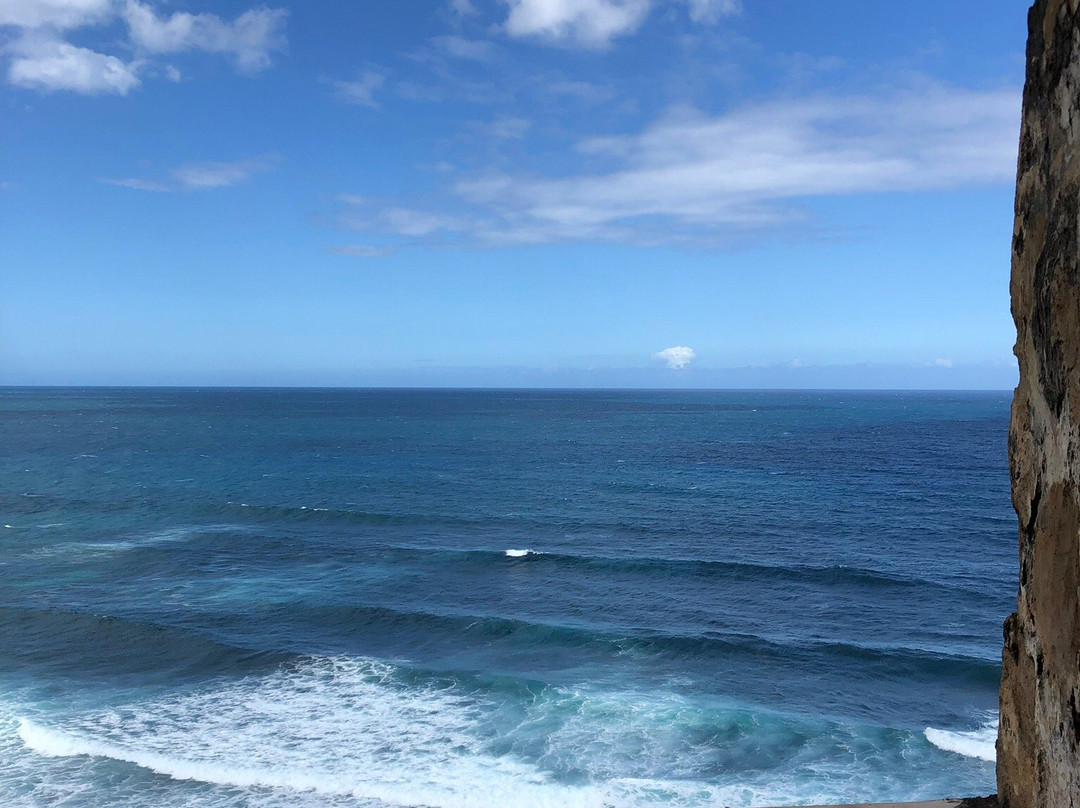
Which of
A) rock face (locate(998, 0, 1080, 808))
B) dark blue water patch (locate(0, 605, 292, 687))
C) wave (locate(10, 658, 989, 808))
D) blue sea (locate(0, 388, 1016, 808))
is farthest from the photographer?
dark blue water patch (locate(0, 605, 292, 687))

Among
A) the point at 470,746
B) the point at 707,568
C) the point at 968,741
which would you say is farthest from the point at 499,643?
the point at 968,741

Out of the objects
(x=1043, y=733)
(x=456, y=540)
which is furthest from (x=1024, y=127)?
(x=456, y=540)

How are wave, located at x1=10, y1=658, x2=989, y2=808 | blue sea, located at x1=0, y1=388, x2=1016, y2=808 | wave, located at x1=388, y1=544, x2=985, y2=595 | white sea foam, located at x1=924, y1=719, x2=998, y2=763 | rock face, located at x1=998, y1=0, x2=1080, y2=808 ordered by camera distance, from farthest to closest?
1. wave, located at x1=388, y1=544, x2=985, y2=595
2. white sea foam, located at x1=924, y1=719, x2=998, y2=763
3. blue sea, located at x1=0, y1=388, x2=1016, y2=808
4. wave, located at x1=10, y1=658, x2=989, y2=808
5. rock face, located at x1=998, y1=0, x2=1080, y2=808

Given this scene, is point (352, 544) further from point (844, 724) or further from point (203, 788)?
point (844, 724)

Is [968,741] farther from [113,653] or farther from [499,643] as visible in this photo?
[113,653]

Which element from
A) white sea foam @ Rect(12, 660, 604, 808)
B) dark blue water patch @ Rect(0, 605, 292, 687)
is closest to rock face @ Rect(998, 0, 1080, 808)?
white sea foam @ Rect(12, 660, 604, 808)

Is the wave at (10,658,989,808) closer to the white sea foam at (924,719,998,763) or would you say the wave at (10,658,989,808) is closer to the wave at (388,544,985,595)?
the white sea foam at (924,719,998,763)

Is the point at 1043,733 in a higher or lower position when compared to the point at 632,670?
higher
